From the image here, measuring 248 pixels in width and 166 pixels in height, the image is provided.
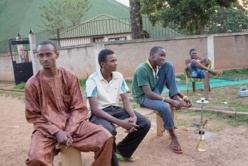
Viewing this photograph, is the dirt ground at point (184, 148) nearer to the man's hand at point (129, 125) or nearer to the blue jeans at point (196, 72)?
the man's hand at point (129, 125)

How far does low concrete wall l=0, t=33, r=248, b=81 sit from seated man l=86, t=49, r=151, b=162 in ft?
24.4

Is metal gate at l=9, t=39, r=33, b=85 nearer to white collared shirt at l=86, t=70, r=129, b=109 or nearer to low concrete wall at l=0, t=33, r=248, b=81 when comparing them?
low concrete wall at l=0, t=33, r=248, b=81

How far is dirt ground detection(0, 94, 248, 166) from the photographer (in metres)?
3.62

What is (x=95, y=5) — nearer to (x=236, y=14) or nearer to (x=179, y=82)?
(x=236, y=14)

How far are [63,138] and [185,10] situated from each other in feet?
30.8

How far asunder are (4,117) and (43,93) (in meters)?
4.36

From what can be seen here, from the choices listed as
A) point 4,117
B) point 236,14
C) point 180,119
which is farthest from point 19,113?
point 236,14

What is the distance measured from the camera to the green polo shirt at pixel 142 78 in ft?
13.4

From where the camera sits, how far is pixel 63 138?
9.00 feet

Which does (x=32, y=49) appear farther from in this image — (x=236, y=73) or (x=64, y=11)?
(x=236, y=73)

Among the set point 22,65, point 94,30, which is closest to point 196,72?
point 22,65

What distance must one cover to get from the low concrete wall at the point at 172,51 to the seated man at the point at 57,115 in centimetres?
786

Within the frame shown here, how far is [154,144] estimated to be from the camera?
425 centimetres

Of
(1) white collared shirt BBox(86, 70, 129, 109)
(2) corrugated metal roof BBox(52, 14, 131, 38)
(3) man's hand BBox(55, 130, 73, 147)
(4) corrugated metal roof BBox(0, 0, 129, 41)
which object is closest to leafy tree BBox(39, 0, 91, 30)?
(2) corrugated metal roof BBox(52, 14, 131, 38)
